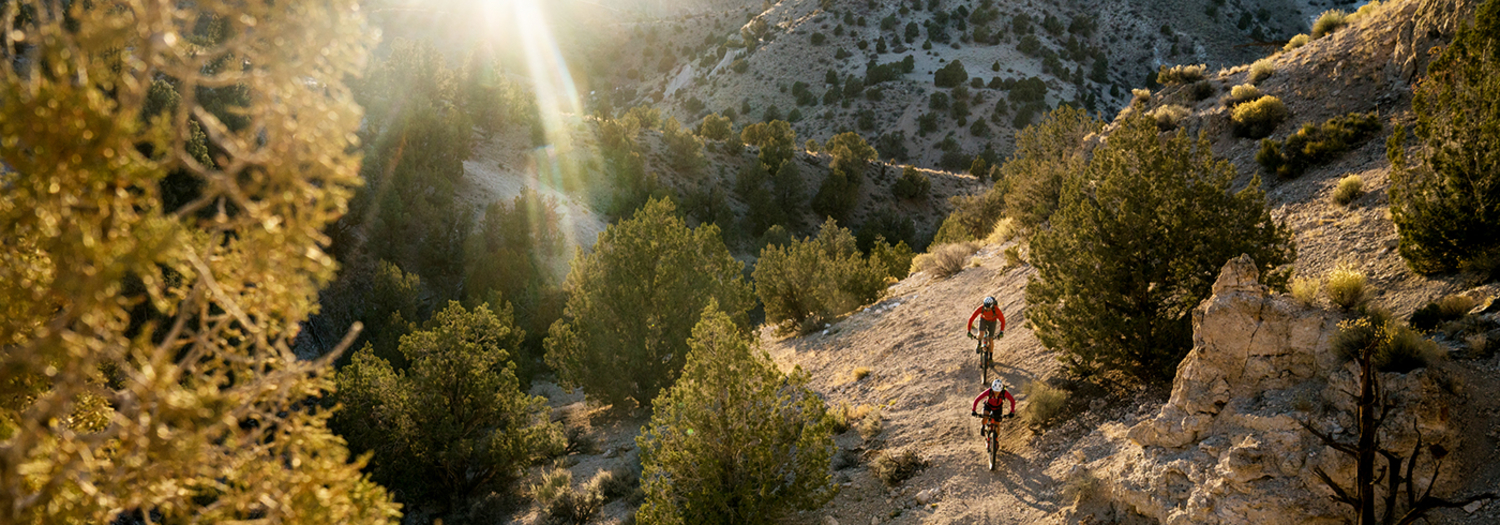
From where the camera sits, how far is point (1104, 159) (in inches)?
432

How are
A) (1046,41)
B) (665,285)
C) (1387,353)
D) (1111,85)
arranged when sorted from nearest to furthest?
(1387,353), (665,285), (1111,85), (1046,41)

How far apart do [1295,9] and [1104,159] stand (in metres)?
90.4

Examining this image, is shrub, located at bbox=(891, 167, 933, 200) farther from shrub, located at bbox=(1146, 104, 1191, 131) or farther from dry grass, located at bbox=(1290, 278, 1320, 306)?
dry grass, located at bbox=(1290, 278, 1320, 306)

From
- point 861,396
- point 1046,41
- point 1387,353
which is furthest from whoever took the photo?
point 1046,41

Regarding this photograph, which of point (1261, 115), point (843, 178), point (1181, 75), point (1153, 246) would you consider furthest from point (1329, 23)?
point (843, 178)

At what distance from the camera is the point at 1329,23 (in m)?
20.4

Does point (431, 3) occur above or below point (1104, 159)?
below

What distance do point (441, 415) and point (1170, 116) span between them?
66.6 ft

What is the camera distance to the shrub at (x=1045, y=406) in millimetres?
10922

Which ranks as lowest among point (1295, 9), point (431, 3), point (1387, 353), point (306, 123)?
point (431, 3)

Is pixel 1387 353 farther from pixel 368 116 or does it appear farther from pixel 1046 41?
pixel 1046 41

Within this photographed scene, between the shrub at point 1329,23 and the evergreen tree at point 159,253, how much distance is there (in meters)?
25.0

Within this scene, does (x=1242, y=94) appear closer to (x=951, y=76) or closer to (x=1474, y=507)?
(x=1474, y=507)

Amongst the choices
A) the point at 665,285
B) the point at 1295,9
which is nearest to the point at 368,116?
the point at 665,285
